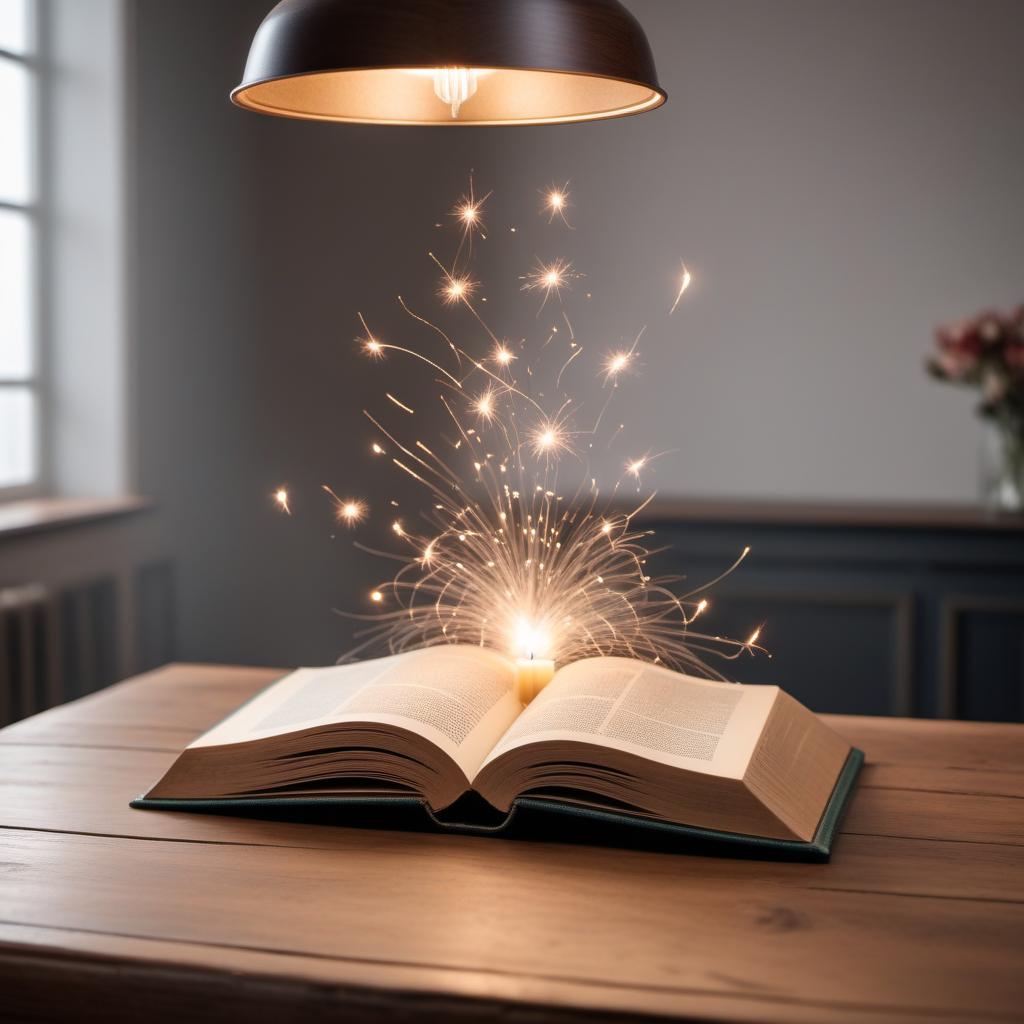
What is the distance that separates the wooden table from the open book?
0.03 metres

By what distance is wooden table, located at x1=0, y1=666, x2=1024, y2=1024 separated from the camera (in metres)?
0.76

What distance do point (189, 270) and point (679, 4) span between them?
1354 mm

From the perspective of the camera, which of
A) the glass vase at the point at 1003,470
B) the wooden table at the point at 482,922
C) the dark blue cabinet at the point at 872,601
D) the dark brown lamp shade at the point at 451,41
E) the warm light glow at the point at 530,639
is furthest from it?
the glass vase at the point at 1003,470

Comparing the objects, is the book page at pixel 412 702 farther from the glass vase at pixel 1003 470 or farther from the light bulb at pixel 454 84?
the glass vase at pixel 1003 470

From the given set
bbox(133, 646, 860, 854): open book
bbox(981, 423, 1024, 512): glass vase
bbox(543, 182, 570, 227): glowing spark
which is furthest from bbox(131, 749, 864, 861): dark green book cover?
bbox(543, 182, 570, 227): glowing spark

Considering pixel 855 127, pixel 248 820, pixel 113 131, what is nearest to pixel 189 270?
pixel 113 131

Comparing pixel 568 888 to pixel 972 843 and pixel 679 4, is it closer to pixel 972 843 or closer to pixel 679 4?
pixel 972 843

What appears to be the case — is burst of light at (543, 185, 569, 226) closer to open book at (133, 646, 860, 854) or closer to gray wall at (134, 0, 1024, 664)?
gray wall at (134, 0, 1024, 664)

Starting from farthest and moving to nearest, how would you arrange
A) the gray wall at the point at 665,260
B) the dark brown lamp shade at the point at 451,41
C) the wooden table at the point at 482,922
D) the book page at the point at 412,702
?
the gray wall at the point at 665,260 < the book page at the point at 412,702 < the dark brown lamp shade at the point at 451,41 < the wooden table at the point at 482,922

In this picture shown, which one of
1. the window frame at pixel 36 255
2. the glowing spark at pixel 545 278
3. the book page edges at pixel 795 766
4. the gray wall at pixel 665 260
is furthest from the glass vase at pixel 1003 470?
the window frame at pixel 36 255

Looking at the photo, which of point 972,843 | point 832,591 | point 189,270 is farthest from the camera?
point 189,270

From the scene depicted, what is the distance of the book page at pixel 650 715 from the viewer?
1.03 metres

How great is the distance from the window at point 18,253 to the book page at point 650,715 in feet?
6.55

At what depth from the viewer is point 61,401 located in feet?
9.72
